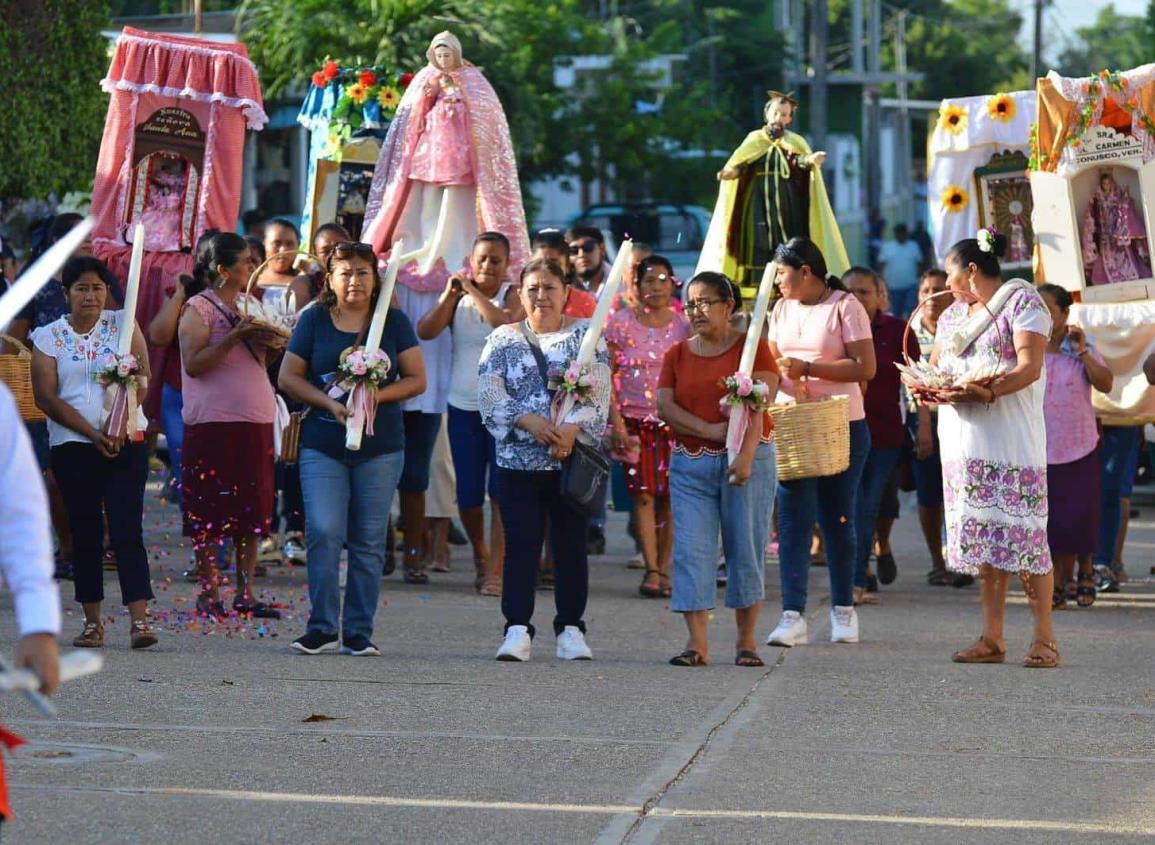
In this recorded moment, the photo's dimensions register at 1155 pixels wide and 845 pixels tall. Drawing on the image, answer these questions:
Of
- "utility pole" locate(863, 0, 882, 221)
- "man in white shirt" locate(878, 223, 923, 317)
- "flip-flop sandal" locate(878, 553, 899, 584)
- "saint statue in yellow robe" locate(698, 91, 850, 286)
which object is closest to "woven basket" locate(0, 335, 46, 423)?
"saint statue in yellow robe" locate(698, 91, 850, 286)

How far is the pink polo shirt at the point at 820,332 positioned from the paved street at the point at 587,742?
1.28 meters

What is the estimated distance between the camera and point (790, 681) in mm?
9047

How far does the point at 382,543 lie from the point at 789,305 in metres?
2.43

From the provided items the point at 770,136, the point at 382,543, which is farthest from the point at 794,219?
the point at 382,543

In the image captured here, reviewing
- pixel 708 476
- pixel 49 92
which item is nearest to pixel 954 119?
pixel 708 476

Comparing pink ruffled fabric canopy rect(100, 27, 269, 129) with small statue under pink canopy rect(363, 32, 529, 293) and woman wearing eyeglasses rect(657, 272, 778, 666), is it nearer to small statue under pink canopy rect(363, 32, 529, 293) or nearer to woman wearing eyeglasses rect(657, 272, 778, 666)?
small statue under pink canopy rect(363, 32, 529, 293)

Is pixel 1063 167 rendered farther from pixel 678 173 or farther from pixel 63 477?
pixel 678 173

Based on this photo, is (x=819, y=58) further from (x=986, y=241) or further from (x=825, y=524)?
(x=986, y=241)

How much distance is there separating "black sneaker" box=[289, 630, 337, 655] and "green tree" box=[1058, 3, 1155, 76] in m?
89.5

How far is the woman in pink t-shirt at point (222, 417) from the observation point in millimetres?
10195

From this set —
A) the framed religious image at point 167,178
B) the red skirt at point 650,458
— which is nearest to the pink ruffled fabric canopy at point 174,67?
the framed religious image at point 167,178

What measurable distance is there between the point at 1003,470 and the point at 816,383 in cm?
130

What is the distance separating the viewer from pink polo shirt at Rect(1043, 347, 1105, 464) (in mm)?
11453

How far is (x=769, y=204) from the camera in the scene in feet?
43.4
